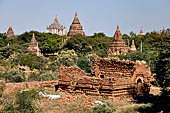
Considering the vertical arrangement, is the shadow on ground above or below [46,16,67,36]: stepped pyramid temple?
below

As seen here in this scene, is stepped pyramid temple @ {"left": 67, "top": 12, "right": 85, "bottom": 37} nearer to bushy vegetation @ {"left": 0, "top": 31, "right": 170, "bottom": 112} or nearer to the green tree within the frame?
bushy vegetation @ {"left": 0, "top": 31, "right": 170, "bottom": 112}

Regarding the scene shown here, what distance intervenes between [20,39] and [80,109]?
54090 millimetres

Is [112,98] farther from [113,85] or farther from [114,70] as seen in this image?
[114,70]

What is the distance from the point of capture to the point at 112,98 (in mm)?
15602

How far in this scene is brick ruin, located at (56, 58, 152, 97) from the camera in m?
15.9

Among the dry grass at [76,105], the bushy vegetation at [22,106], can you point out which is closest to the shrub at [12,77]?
the dry grass at [76,105]

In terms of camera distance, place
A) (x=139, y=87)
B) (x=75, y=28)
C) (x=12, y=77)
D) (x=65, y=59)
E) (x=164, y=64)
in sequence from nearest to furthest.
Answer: (x=164, y=64), (x=139, y=87), (x=12, y=77), (x=65, y=59), (x=75, y=28)

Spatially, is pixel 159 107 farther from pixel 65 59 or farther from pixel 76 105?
pixel 65 59

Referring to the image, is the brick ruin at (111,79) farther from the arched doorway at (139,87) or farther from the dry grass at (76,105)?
the dry grass at (76,105)

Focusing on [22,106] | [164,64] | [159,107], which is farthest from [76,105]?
[164,64]

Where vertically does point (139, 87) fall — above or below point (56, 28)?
below

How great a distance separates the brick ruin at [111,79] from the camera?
1591cm

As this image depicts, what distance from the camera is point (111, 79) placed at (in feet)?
51.6

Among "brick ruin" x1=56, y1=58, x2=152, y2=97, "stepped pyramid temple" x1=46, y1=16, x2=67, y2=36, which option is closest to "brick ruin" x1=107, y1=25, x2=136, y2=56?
"brick ruin" x1=56, y1=58, x2=152, y2=97
